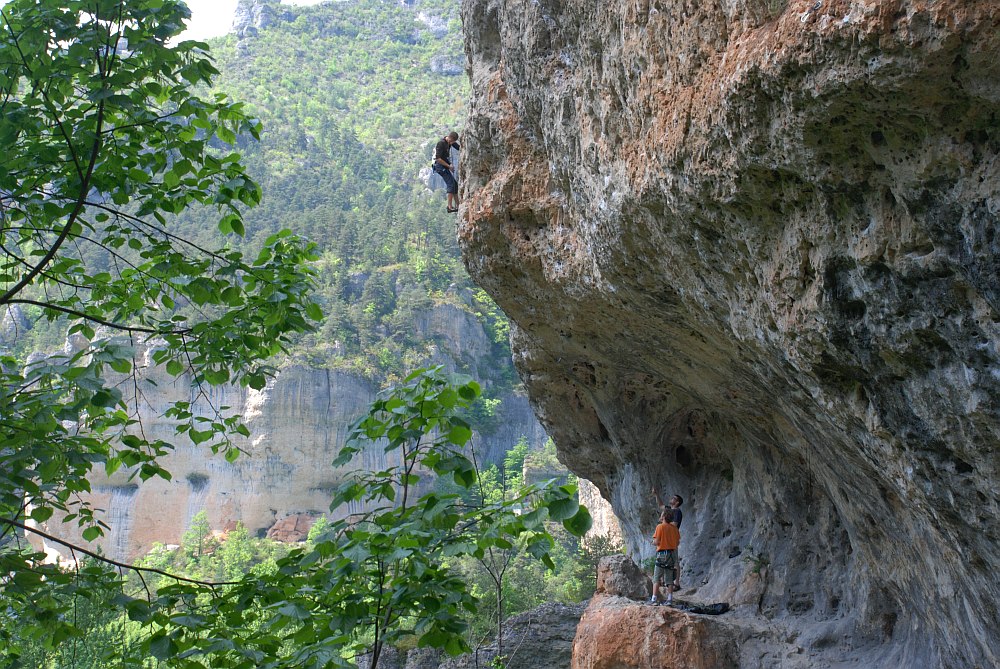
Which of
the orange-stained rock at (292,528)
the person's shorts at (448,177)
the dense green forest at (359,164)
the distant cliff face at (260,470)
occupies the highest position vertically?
the dense green forest at (359,164)

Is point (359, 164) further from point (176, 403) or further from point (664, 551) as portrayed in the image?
point (176, 403)

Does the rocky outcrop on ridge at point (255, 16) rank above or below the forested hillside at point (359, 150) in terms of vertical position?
above

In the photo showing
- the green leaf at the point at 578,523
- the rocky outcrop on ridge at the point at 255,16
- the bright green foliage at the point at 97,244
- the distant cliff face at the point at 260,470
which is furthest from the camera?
the rocky outcrop on ridge at the point at 255,16

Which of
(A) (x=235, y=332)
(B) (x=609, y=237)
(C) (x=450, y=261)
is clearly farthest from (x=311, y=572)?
(C) (x=450, y=261)

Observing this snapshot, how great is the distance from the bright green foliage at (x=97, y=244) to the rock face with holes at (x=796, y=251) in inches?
79.5

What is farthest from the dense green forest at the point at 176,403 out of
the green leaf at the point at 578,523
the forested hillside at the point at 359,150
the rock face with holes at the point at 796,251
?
the forested hillside at the point at 359,150

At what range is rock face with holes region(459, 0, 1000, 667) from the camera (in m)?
2.92

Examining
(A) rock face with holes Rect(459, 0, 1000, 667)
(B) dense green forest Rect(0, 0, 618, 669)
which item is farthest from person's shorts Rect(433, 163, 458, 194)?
(B) dense green forest Rect(0, 0, 618, 669)

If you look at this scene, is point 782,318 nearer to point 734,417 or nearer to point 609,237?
point 609,237

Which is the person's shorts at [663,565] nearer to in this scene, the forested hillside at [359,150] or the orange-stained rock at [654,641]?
the orange-stained rock at [654,641]

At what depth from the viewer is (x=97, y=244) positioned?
4.68 metres

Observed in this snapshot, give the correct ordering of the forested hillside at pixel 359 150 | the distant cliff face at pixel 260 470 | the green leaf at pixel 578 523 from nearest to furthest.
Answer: the green leaf at pixel 578 523 → the distant cliff face at pixel 260 470 → the forested hillside at pixel 359 150

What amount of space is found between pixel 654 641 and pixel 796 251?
350cm

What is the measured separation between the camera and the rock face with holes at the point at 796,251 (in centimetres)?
292
